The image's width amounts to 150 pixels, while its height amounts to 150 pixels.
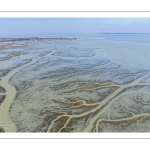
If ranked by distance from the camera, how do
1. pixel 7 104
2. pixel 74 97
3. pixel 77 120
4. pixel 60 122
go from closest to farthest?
pixel 60 122
pixel 77 120
pixel 7 104
pixel 74 97

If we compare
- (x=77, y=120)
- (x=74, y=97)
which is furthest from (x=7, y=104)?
(x=77, y=120)

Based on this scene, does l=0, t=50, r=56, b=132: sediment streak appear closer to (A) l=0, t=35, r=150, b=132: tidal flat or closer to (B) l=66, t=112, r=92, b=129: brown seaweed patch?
(A) l=0, t=35, r=150, b=132: tidal flat

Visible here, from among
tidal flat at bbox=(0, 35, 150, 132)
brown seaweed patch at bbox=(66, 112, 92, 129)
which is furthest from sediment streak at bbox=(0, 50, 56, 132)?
brown seaweed patch at bbox=(66, 112, 92, 129)

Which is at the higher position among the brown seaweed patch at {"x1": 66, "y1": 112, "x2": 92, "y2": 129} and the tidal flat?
the tidal flat

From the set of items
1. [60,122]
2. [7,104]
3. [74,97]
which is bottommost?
[60,122]

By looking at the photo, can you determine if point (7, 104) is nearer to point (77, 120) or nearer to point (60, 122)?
point (60, 122)

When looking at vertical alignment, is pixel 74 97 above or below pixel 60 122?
above

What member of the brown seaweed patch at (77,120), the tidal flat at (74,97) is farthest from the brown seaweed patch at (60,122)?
the brown seaweed patch at (77,120)

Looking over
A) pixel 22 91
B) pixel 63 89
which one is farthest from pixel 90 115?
pixel 22 91

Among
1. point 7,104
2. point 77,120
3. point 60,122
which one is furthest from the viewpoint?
point 7,104
